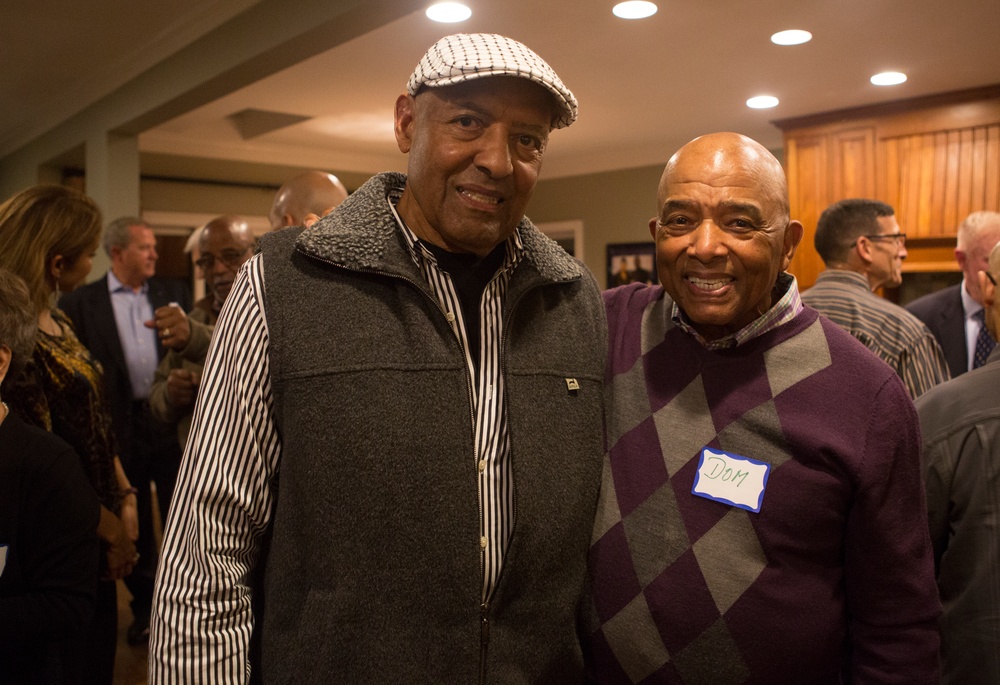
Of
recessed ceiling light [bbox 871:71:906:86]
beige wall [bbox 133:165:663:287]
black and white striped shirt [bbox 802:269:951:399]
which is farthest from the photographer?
beige wall [bbox 133:165:663:287]

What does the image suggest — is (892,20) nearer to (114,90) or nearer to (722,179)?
(722,179)

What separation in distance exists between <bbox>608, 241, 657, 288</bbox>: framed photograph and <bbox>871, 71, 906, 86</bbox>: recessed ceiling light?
2.95 metres

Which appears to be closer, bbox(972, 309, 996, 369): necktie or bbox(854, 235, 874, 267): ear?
bbox(854, 235, 874, 267): ear

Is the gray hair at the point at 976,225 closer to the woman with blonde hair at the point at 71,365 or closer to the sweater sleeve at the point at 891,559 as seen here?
the sweater sleeve at the point at 891,559

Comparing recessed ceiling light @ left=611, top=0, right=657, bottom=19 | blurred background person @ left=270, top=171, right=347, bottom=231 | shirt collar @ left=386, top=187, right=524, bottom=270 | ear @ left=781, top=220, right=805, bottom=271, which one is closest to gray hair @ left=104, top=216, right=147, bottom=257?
blurred background person @ left=270, top=171, right=347, bottom=231

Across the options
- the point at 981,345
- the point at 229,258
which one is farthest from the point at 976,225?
the point at 229,258

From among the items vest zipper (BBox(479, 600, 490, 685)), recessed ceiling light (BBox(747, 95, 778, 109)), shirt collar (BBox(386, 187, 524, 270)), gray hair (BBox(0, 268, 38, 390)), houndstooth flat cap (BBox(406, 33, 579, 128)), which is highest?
recessed ceiling light (BBox(747, 95, 778, 109))

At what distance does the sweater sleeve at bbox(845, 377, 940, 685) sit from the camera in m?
1.16

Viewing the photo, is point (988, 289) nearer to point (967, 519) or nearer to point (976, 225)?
point (967, 519)

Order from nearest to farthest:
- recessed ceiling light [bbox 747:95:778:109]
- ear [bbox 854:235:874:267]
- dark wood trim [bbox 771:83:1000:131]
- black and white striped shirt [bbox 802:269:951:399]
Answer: black and white striped shirt [bbox 802:269:951:399] < ear [bbox 854:235:874:267] < dark wood trim [bbox 771:83:1000:131] < recessed ceiling light [bbox 747:95:778:109]

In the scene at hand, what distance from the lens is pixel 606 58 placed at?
4.38 metres

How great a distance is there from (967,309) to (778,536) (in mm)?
2903

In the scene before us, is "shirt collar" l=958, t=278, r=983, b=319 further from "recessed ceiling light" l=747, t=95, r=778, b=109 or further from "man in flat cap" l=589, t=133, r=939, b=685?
"man in flat cap" l=589, t=133, r=939, b=685

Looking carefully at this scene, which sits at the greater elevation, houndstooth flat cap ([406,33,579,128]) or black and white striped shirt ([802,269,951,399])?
houndstooth flat cap ([406,33,579,128])
